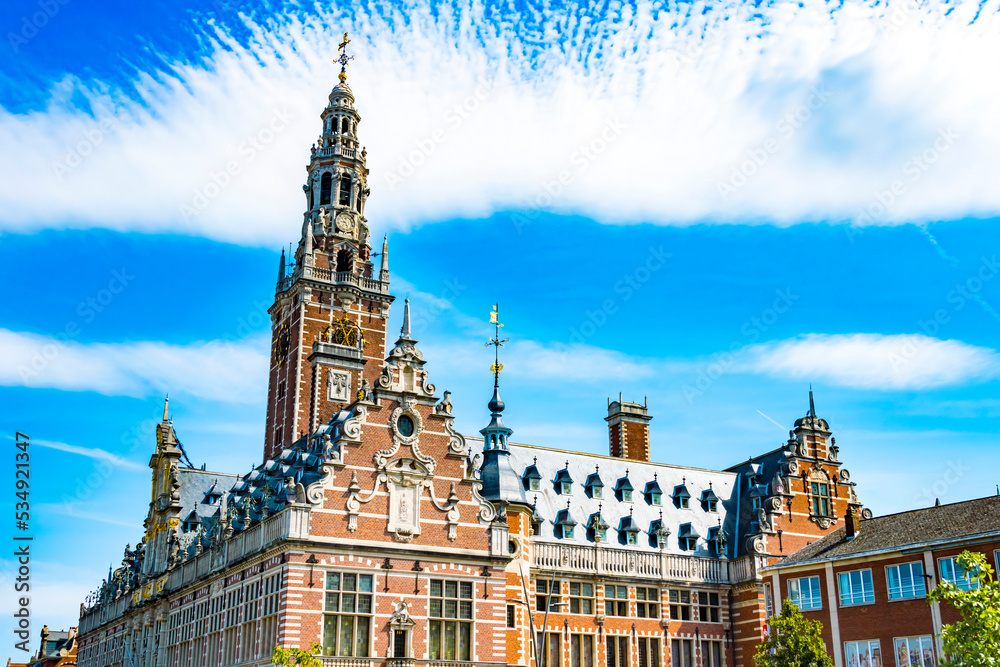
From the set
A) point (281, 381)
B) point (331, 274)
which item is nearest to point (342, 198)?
point (331, 274)

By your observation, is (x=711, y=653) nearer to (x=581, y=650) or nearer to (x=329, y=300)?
(x=581, y=650)

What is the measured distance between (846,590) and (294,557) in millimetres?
25701

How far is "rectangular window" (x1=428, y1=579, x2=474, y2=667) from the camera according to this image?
47.3 meters

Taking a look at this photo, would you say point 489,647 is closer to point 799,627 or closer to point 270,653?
point 270,653

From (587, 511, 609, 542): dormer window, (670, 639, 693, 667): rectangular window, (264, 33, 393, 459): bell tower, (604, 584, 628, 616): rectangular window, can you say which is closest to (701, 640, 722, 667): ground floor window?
(670, 639, 693, 667): rectangular window

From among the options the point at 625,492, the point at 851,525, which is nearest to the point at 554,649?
the point at 625,492

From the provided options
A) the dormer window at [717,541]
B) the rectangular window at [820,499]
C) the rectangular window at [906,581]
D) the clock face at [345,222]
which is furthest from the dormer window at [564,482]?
the clock face at [345,222]

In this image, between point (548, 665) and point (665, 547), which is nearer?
point (548, 665)

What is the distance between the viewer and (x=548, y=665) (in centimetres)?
5497

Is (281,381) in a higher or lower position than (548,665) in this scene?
higher

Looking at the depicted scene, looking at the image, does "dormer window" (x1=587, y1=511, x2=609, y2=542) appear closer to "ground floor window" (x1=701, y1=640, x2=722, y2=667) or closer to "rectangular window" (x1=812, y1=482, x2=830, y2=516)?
"ground floor window" (x1=701, y1=640, x2=722, y2=667)

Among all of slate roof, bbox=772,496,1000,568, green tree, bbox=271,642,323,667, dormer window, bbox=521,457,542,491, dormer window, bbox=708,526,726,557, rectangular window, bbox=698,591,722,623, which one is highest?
dormer window, bbox=521,457,542,491

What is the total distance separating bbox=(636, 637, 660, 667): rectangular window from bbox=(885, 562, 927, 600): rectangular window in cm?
1505

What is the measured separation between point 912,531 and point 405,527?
23168 mm
